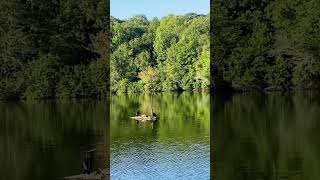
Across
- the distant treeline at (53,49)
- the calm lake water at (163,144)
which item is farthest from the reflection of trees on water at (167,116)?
the distant treeline at (53,49)

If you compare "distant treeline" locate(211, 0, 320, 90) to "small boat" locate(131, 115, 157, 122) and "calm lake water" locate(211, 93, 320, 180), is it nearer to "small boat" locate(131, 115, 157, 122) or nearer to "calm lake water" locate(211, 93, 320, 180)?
"calm lake water" locate(211, 93, 320, 180)

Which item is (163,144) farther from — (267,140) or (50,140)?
(50,140)

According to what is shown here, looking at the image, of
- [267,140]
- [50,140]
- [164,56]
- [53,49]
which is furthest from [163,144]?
[164,56]

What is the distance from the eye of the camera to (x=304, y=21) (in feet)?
156

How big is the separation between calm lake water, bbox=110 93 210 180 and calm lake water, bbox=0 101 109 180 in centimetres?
69

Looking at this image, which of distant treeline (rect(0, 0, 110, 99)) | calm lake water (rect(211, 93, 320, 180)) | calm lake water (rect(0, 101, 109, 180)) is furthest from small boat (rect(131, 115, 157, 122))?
distant treeline (rect(0, 0, 110, 99))

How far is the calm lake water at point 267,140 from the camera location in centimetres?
1922

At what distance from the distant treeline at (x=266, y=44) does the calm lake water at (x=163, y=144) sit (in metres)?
8.57

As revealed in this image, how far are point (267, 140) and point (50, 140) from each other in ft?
28.9

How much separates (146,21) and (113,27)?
14.3 ft

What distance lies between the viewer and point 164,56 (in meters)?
60.6

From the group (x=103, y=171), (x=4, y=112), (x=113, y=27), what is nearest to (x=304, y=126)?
(x=103, y=171)

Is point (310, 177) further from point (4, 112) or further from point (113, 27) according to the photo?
point (113, 27)

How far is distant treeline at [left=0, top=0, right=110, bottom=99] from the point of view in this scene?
45344mm
